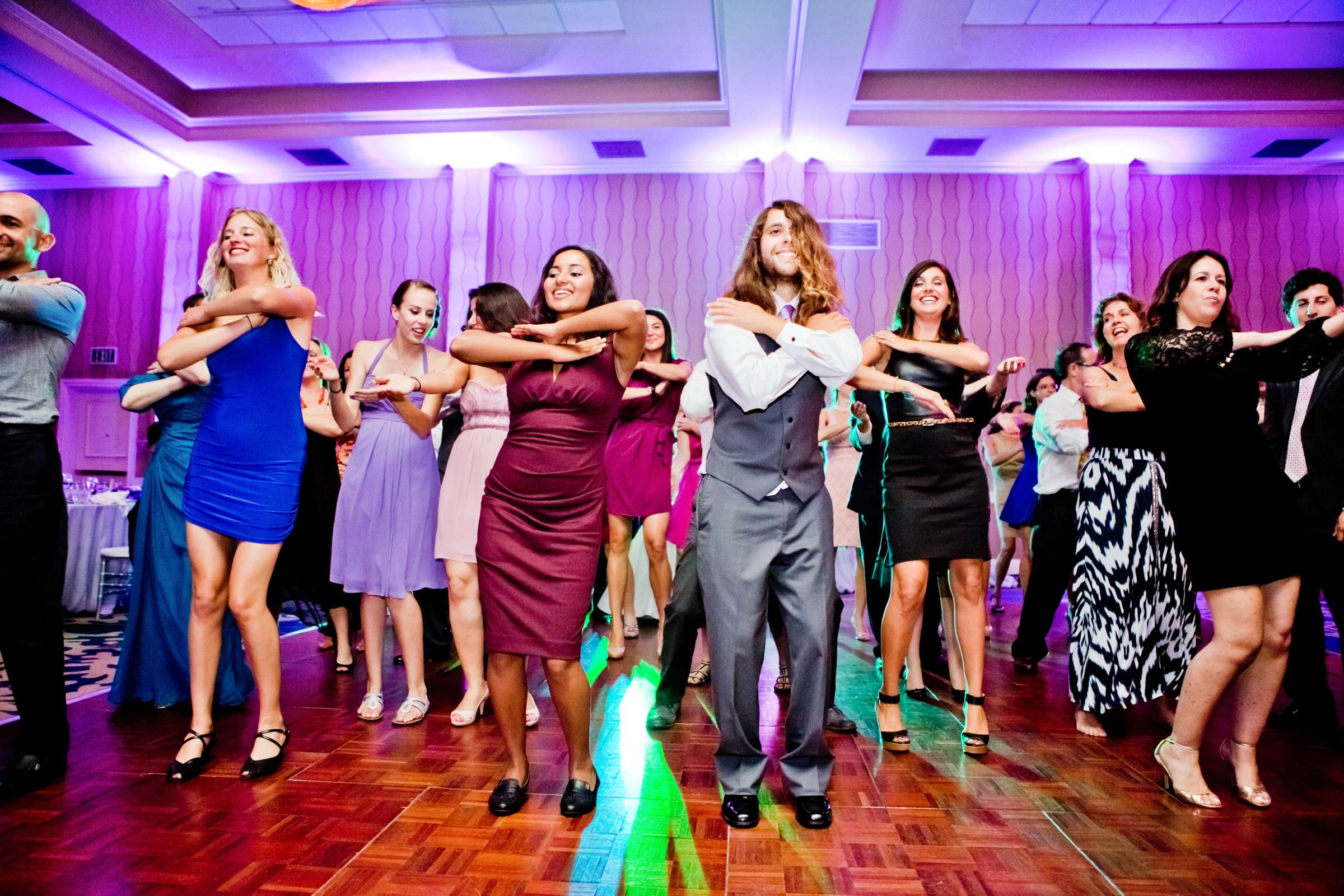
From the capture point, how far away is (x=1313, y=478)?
8.89 feet

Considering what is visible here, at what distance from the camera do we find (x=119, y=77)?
23.1 ft

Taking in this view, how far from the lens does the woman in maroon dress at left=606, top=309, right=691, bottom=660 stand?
3.94m

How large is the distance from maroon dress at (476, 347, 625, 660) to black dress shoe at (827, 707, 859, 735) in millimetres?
1219

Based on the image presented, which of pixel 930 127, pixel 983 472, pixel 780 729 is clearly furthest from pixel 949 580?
pixel 930 127

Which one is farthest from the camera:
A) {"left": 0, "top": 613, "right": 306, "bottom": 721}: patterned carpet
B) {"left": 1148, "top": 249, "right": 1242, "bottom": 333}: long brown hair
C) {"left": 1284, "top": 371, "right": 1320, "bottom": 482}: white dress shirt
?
{"left": 0, "top": 613, "right": 306, "bottom": 721}: patterned carpet

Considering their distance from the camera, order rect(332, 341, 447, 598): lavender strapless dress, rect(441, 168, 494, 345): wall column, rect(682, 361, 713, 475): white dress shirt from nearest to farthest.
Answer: rect(682, 361, 713, 475): white dress shirt → rect(332, 341, 447, 598): lavender strapless dress → rect(441, 168, 494, 345): wall column

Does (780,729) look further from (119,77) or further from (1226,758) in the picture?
(119,77)

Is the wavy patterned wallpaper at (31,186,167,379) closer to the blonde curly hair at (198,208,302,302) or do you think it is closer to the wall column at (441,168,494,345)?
the wall column at (441,168,494,345)

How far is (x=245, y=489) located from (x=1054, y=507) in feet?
12.2

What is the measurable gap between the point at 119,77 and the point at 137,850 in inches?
302

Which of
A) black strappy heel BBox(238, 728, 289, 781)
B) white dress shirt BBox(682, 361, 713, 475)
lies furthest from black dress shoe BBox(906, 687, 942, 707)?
black strappy heel BBox(238, 728, 289, 781)

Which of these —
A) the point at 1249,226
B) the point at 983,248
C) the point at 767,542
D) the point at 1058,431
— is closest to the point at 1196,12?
the point at 983,248

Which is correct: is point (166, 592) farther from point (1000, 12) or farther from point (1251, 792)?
point (1000, 12)

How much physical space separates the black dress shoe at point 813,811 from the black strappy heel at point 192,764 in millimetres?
1788
